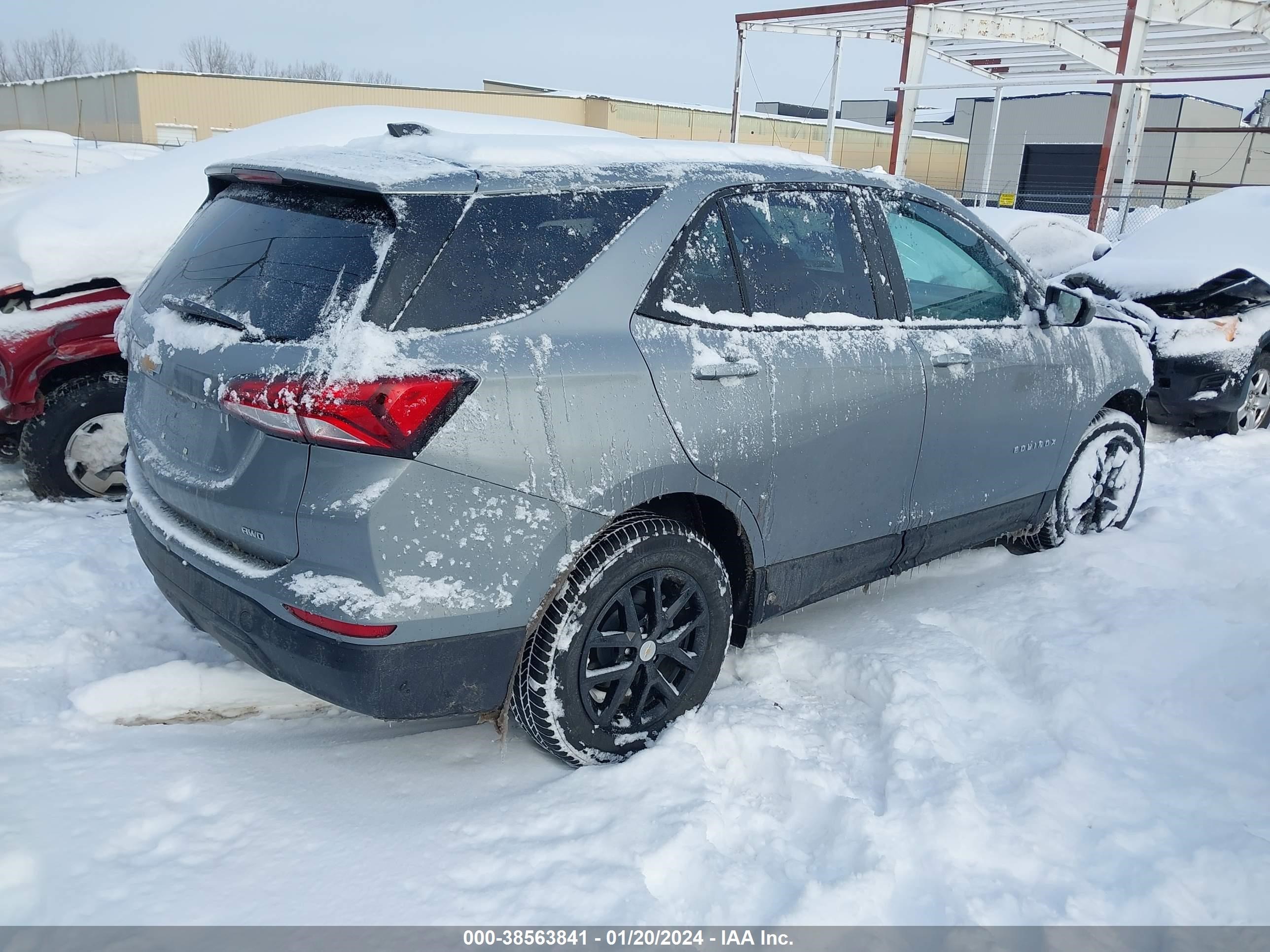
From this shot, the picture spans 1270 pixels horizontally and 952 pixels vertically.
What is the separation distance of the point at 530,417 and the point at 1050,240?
8912mm

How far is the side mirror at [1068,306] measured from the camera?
13.3ft


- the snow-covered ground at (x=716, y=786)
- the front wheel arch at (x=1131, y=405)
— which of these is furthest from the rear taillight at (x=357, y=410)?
the front wheel arch at (x=1131, y=405)

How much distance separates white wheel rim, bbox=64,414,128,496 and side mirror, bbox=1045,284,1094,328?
172 inches

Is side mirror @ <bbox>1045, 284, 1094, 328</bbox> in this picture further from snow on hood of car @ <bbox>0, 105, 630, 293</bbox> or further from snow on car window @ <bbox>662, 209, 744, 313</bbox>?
snow on hood of car @ <bbox>0, 105, 630, 293</bbox>

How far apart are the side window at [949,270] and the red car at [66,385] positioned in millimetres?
3522

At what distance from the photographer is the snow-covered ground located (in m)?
2.28

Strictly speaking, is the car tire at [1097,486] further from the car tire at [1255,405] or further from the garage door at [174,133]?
the garage door at [174,133]

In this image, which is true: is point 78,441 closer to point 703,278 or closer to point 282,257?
point 282,257

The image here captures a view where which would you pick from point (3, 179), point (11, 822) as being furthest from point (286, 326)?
point (3, 179)

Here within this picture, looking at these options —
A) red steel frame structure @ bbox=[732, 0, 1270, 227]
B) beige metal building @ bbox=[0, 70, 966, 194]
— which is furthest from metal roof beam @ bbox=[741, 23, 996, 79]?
beige metal building @ bbox=[0, 70, 966, 194]

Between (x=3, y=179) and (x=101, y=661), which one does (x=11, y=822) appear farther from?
(x=3, y=179)

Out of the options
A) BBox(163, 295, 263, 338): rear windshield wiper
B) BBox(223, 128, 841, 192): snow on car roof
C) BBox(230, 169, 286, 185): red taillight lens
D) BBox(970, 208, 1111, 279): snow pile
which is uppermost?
BBox(223, 128, 841, 192): snow on car roof

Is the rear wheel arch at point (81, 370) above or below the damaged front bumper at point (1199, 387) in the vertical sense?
above

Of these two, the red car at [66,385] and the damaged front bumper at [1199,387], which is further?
the damaged front bumper at [1199,387]
